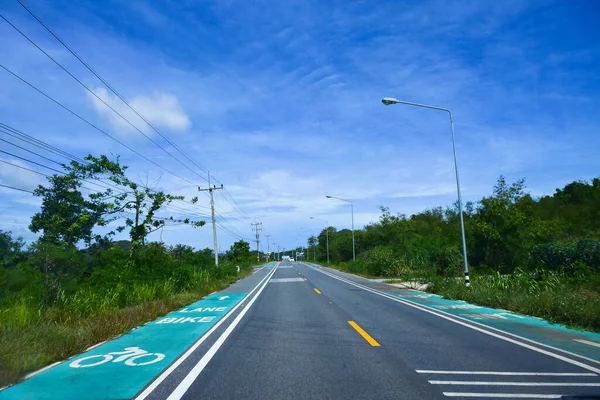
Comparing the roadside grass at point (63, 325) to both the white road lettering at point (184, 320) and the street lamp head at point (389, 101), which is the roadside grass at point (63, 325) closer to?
the white road lettering at point (184, 320)

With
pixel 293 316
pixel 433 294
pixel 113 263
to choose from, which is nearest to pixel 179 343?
pixel 293 316

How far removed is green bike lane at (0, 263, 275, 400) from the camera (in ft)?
18.5

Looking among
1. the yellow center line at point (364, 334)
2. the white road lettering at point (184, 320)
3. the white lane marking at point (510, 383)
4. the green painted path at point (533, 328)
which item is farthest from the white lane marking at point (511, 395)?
the white road lettering at point (184, 320)

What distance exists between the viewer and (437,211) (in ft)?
216

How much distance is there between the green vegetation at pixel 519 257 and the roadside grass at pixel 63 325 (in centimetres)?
1085

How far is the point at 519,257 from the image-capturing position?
25.2 meters

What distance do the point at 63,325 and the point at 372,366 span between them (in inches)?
282

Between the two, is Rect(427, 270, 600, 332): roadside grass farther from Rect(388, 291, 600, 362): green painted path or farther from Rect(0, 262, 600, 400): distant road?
Rect(0, 262, 600, 400): distant road

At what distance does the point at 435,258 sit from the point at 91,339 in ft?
90.8

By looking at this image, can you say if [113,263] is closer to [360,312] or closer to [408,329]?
[360,312]

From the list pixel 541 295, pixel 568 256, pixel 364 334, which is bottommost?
pixel 364 334

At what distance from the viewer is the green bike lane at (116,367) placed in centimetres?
564

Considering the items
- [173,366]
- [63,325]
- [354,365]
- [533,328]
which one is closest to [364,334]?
[354,365]

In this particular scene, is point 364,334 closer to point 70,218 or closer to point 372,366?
point 372,366
